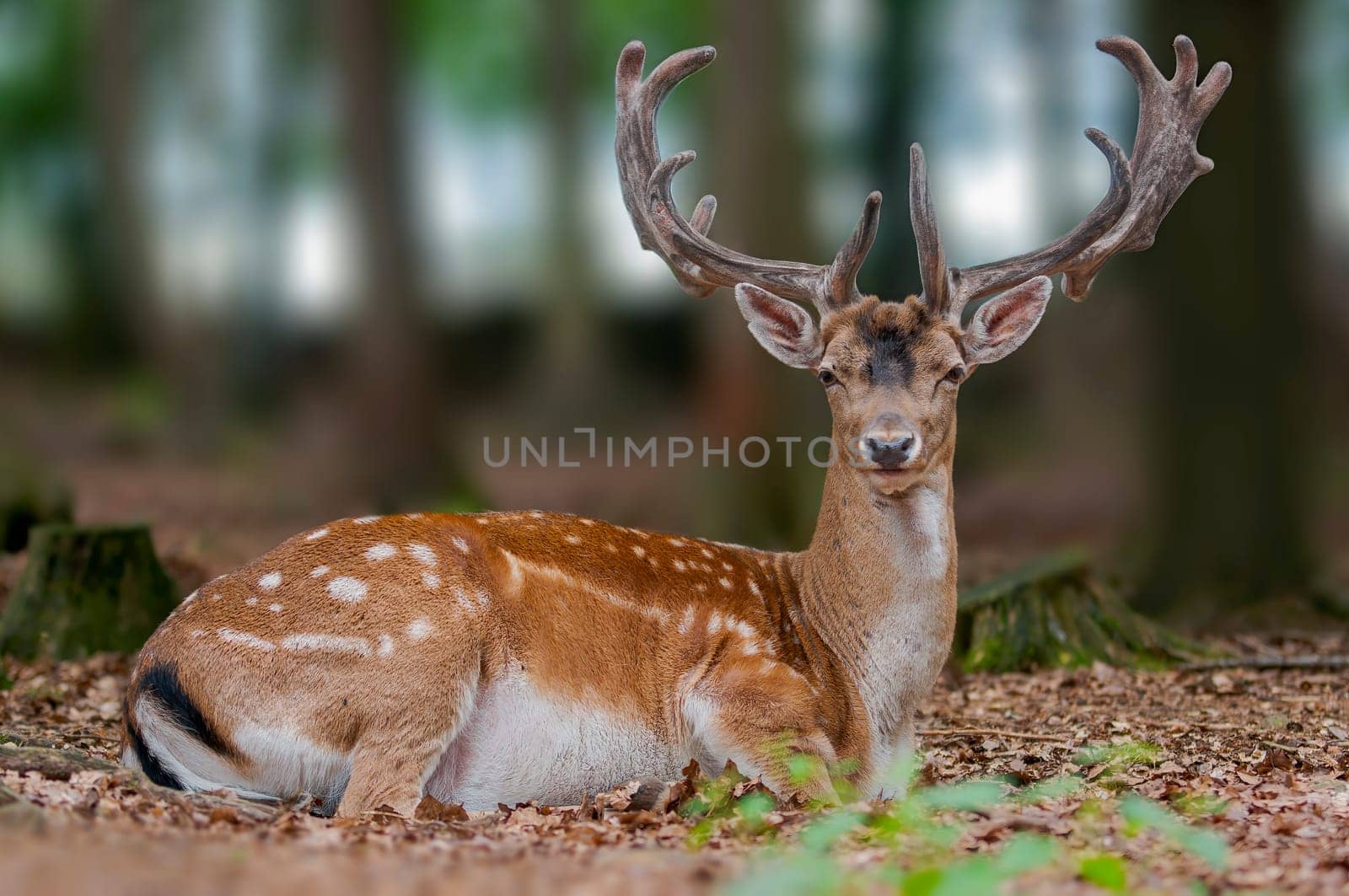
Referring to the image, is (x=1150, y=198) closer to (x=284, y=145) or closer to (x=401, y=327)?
(x=401, y=327)

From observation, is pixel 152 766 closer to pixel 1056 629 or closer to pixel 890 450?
pixel 890 450

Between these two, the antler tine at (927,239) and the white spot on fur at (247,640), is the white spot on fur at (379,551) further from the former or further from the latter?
the antler tine at (927,239)

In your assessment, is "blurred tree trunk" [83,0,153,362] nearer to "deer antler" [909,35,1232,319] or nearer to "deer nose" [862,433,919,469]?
"deer antler" [909,35,1232,319]

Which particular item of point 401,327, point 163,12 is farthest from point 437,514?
point 163,12

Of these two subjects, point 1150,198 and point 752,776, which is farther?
point 1150,198

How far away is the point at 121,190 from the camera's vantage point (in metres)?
26.7

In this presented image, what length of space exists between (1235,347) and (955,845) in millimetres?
6760

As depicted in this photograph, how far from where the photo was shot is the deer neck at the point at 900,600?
5.79m

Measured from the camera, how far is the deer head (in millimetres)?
5770

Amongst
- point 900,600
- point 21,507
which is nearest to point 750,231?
point 21,507

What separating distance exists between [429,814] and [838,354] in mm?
2489

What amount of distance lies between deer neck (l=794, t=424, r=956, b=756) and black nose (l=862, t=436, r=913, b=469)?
0.29 m

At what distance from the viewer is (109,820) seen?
436cm

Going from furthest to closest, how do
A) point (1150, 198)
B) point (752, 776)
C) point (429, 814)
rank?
point (1150, 198) < point (752, 776) < point (429, 814)
